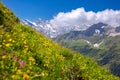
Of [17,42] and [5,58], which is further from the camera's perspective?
[17,42]

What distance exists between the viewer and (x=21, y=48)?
11.1 metres

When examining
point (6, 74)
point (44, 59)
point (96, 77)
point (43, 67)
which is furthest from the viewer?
point (96, 77)

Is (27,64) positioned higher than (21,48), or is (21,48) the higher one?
(21,48)

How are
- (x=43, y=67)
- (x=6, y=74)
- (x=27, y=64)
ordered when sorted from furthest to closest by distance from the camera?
(x=43, y=67) → (x=27, y=64) → (x=6, y=74)

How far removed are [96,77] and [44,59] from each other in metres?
3.48

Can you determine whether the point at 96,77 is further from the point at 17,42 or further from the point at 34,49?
the point at 17,42

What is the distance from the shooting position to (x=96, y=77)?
14164 millimetres

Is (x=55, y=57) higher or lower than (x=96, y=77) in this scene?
higher

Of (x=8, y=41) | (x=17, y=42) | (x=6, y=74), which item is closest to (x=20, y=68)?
(x=6, y=74)

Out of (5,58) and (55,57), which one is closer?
(5,58)

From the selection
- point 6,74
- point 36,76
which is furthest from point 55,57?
point 6,74

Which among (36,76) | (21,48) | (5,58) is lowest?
(36,76)

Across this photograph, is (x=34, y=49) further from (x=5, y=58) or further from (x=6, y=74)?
(x=6, y=74)

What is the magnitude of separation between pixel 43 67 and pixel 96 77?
3937 mm
